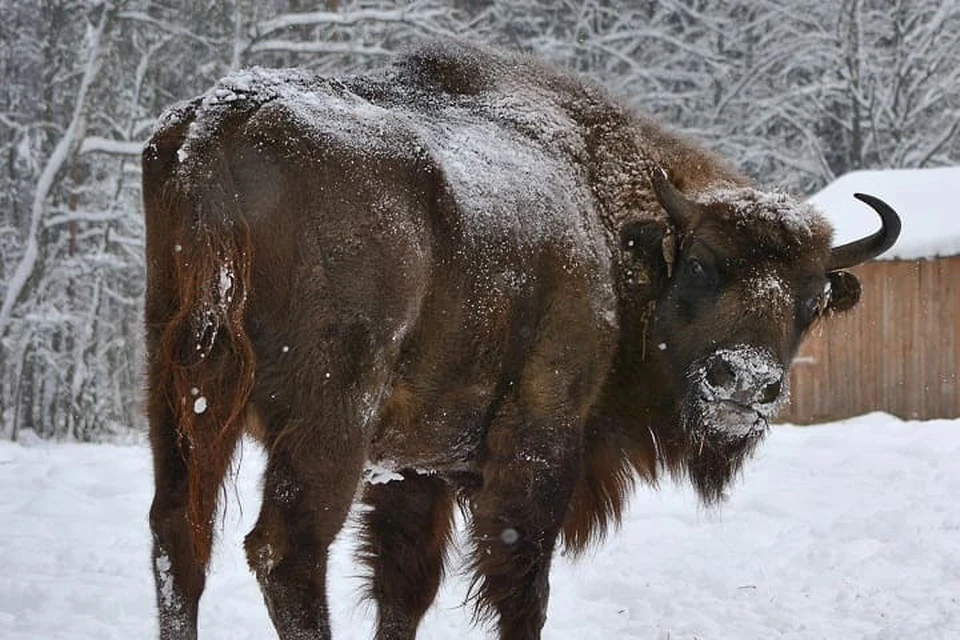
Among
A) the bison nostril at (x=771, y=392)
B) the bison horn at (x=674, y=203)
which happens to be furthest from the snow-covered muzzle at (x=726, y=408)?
the bison horn at (x=674, y=203)

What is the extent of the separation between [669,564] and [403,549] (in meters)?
2.76

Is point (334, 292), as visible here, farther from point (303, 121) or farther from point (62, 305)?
point (62, 305)

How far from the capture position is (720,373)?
5.30m

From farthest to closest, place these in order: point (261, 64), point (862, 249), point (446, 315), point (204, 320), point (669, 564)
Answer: point (261, 64) → point (669, 564) → point (862, 249) → point (446, 315) → point (204, 320)

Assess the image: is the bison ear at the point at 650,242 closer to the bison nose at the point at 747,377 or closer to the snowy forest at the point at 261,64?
the bison nose at the point at 747,377

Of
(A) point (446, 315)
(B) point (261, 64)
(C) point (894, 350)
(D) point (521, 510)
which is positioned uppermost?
(B) point (261, 64)

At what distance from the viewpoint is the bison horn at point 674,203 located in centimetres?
556

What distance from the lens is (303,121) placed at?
4.36m

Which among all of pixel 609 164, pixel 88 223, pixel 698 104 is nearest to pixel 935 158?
pixel 698 104

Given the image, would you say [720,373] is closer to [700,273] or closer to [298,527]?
[700,273]

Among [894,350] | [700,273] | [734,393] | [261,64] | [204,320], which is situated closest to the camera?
[204,320]

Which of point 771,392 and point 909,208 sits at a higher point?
point 771,392

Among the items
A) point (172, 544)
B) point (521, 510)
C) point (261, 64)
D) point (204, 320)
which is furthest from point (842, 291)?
point (261, 64)

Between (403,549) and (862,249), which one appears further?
(862,249)
